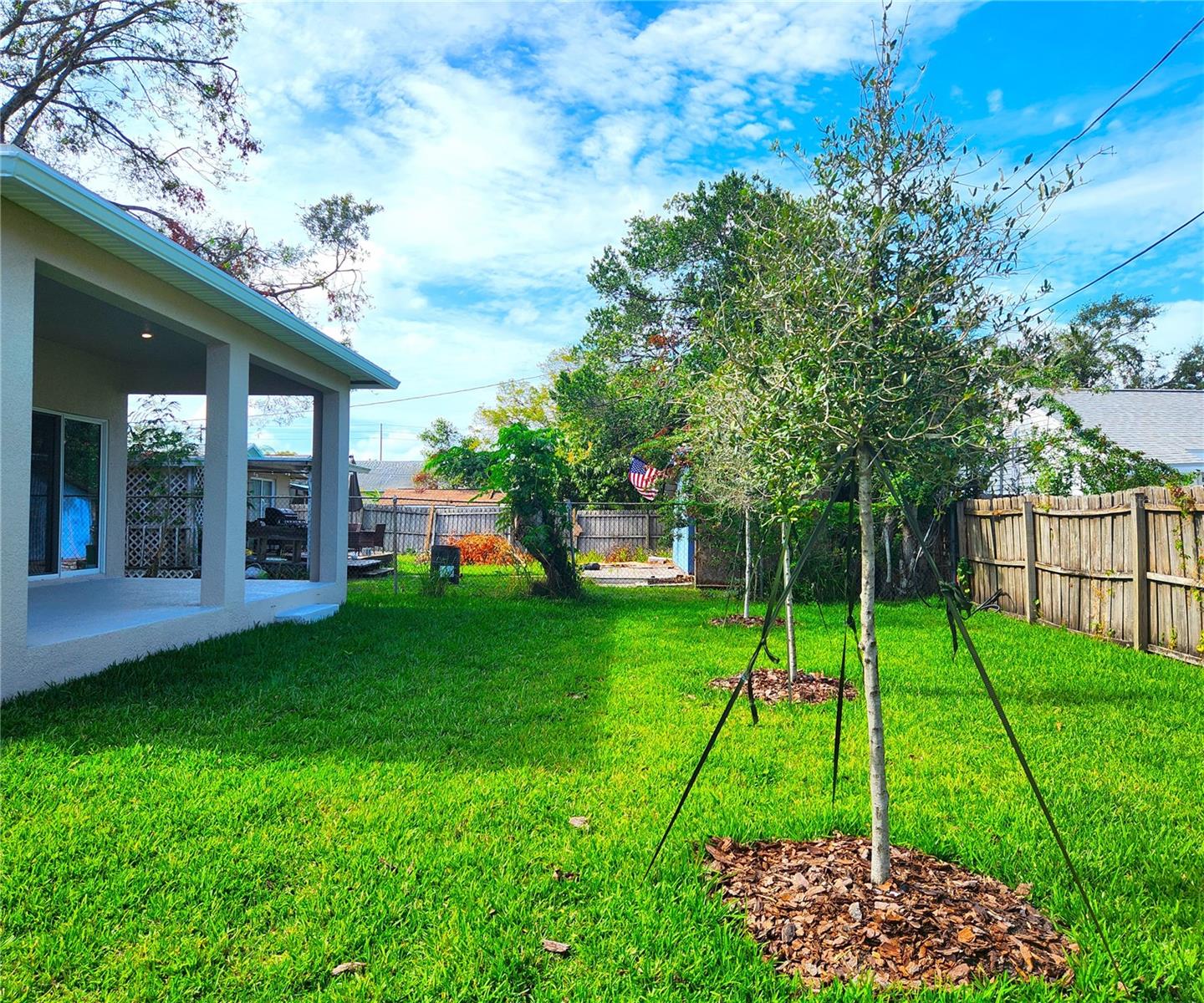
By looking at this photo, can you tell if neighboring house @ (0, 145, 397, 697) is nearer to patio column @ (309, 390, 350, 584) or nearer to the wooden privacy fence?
patio column @ (309, 390, 350, 584)

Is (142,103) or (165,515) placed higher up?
(142,103)

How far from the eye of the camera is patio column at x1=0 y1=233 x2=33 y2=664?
4.71 metres

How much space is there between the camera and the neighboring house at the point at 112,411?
15.8 ft

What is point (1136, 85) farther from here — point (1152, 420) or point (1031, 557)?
point (1152, 420)

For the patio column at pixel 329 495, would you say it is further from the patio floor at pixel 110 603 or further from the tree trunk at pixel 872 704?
the tree trunk at pixel 872 704

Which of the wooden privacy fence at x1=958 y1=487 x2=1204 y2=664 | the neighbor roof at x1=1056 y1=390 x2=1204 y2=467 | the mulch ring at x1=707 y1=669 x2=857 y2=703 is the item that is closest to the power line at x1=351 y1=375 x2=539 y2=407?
the neighbor roof at x1=1056 y1=390 x2=1204 y2=467

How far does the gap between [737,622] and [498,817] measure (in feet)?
20.8

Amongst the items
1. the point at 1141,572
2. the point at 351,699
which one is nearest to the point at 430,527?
the point at 351,699

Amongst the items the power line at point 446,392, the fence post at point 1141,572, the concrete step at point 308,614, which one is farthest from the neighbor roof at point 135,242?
the power line at point 446,392

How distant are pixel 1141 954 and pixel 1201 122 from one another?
10.9 m

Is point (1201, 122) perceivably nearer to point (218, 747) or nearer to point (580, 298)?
point (218, 747)

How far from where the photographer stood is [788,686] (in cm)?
591

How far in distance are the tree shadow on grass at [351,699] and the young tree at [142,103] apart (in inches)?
466

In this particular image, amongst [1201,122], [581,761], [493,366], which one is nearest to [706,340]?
[581,761]
